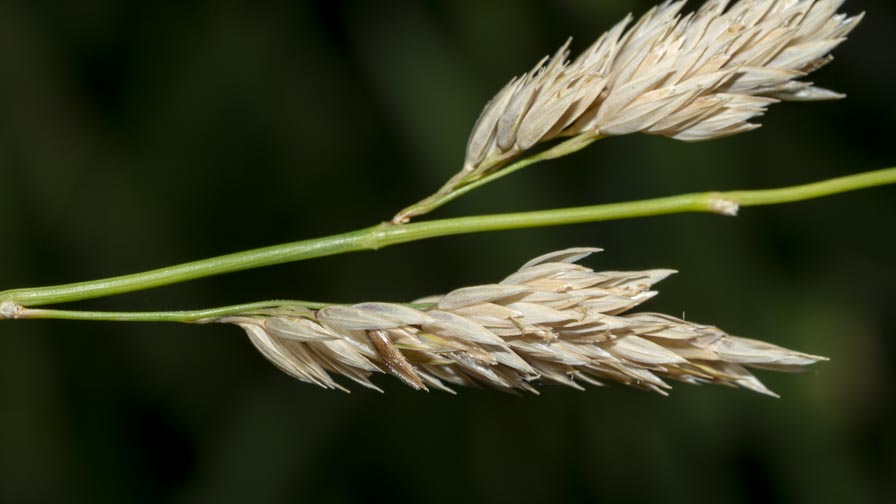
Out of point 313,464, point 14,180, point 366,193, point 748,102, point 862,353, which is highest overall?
point 14,180

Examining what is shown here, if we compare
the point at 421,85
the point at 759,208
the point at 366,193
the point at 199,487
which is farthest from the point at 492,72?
the point at 199,487

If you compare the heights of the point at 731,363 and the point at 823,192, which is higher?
the point at 823,192

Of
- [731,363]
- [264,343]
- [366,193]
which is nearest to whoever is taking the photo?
[264,343]

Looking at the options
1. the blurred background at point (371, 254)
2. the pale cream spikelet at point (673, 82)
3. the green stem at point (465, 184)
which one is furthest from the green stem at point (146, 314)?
the blurred background at point (371, 254)

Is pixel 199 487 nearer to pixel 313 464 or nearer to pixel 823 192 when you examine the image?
pixel 313 464

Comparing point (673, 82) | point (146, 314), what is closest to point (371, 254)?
point (673, 82)

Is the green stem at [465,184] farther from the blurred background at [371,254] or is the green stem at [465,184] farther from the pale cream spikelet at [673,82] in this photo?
the blurred background at [371,254]

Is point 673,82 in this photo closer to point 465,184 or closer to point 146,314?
point 465,184

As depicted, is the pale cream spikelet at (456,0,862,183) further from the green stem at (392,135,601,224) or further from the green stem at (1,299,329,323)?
the green stem at (1,299,329,323)
